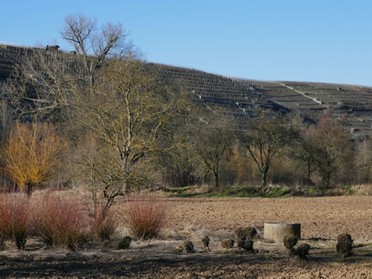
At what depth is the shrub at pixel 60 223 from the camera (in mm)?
13430

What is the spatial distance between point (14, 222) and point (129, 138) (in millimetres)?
11894

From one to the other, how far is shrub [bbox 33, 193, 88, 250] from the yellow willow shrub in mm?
22797

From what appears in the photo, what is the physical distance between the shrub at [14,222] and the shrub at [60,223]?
37cm

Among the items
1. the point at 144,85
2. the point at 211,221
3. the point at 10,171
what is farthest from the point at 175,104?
the point at 211,221

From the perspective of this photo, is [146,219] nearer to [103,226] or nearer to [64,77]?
[103,226]

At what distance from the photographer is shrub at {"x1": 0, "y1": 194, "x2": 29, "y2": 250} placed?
13547 mm

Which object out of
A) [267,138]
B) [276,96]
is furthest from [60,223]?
[276,96]

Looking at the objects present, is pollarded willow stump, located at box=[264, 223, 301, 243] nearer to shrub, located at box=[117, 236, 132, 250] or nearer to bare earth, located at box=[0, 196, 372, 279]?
bare earth, located at box=[0, 196, 372, 279]

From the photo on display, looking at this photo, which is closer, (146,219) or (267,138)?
(146,219)

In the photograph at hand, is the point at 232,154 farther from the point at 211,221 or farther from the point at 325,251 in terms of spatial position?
the point at 325,251

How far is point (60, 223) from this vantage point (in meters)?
13.5

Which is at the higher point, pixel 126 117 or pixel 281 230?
pixel 126 117

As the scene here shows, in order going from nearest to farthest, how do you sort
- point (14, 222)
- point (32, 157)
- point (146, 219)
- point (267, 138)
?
1. point (14, 222)
2. point (146, 219)
3. point (32, 157)
4. point (267, 138)

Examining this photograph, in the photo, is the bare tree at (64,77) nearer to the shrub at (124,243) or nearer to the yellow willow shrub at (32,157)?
the yellow willow shrub at (32,157)
